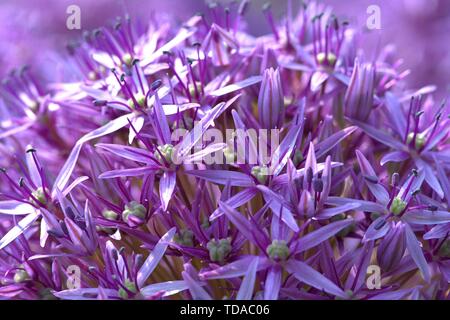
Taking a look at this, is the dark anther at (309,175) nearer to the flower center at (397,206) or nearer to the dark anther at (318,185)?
the dark anther at (318,185)

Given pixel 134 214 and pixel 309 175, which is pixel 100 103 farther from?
pixel 309 175

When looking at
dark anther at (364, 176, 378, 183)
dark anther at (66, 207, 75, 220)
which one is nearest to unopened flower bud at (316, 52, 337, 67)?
dark anther at (364, 176, 378, 183)

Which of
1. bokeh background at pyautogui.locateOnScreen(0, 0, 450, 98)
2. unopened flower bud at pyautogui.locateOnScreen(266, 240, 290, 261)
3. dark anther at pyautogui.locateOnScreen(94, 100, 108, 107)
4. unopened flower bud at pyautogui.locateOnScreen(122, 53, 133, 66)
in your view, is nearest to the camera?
unopened flower bud at pyautogui.locateOnScreen(266, 240, 290, 261)

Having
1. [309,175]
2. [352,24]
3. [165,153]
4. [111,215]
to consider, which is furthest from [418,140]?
[352,24]

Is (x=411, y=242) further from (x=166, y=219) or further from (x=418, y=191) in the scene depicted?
(x=166, y=219)

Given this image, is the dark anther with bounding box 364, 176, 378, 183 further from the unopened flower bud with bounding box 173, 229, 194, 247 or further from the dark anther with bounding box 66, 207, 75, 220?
the dark anther with bounding box 66, 207, 75, 220

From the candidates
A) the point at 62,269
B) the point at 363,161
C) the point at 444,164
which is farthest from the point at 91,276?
the point at 444,164
